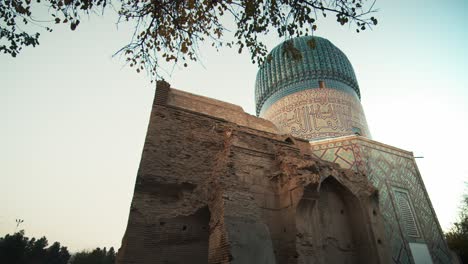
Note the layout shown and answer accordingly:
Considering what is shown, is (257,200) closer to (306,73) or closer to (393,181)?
(393,181)

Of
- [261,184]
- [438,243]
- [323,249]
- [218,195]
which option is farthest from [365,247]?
[438,243]

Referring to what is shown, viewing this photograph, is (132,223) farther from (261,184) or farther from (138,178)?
(261,184)

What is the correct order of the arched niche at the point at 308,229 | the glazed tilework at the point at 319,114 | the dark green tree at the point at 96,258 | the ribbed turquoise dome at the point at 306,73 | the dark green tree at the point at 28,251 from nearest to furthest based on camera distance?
the arched niche at the point at 308,229 < the glazed tilework at the point at 319,114 < the ribbed turquoise dome at the point at 306,73 < the dark green tree at the point at 28,251 < the dark green tree at the point at 96,258

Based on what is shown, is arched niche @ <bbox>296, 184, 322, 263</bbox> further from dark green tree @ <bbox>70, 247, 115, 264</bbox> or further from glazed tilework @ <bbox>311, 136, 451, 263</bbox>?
dark green tree @ <bbox>70, 247, 115, 264</bbox>

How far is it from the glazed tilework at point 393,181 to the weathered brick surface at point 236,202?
250 cm

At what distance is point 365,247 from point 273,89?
11080 millimetres

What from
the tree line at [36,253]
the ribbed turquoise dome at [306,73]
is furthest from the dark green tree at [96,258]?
the ribbed turquoise dome at [306,73]

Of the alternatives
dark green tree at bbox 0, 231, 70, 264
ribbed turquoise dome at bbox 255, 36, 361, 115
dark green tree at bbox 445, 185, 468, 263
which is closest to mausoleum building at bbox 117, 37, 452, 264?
ribbed turquoise dome at bbox 255, 36, 361, 115

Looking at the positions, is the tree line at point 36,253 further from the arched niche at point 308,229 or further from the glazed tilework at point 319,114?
the arched niche at point 308,229

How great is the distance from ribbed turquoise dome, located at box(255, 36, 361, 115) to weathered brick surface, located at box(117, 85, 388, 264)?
842 centimetres

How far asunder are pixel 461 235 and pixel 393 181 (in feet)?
36.5

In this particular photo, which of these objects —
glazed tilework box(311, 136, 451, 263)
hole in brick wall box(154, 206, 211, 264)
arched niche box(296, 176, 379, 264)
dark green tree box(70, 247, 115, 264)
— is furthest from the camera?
dark green tree box(70, 247, 115, 264)

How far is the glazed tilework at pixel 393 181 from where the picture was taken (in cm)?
921

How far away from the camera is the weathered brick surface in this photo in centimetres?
500
